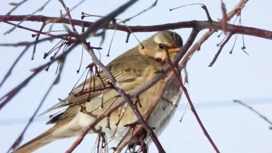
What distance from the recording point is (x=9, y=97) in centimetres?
177

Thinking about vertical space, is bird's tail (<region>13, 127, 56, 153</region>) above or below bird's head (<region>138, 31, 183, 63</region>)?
below

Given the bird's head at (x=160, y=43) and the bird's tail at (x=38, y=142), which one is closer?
the bird's tail at (x=38, y=142)

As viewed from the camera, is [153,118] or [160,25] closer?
[160,25]

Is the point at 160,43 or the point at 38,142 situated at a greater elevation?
the point at 160,43

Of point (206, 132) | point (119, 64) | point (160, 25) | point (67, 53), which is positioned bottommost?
point (206, 132)

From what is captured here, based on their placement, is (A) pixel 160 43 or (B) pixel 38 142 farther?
(A) pixel 160 43

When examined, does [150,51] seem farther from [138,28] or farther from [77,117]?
[138,28]

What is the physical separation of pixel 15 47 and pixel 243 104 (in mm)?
1407

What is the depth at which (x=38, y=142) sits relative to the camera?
245 inches

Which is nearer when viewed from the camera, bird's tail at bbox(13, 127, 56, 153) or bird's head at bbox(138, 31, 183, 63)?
bird's tail at bbox(13, 127, 56, 153)

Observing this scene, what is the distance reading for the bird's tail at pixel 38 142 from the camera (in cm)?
612

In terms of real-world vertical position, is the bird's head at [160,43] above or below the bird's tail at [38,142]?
above

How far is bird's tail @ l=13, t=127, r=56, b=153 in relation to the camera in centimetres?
612

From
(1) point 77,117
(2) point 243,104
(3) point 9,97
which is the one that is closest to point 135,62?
(1) point 77,117
